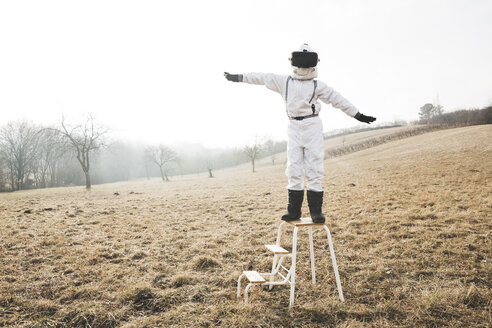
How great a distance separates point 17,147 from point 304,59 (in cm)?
6754

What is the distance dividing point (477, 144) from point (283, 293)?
3276cm

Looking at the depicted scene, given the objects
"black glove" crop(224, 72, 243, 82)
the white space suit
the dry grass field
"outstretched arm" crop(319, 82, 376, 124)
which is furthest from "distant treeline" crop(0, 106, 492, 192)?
"outstretched arm" crop(319, 82, 376, 124)

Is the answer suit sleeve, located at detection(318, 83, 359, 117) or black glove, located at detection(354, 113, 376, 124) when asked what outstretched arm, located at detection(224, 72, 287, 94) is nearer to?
suit sleeve, located at detection(318, 83, 359, 117)

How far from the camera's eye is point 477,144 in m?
27.7

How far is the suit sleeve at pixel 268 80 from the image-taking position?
4.45m

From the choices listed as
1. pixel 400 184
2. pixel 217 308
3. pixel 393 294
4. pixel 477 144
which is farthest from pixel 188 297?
pixel 477 144

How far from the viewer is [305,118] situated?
4.30m

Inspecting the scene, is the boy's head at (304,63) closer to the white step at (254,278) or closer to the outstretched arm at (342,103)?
the outstretched arm at (342,103)

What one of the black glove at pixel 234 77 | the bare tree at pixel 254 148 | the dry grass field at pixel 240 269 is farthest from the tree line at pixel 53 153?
the black glove at pixel 234 77

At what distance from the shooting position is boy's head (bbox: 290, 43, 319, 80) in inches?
166

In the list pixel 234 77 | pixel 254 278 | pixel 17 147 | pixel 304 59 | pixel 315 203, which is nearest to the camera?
pixel 254 278

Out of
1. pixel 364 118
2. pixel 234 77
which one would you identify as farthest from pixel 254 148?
pixel 364 118

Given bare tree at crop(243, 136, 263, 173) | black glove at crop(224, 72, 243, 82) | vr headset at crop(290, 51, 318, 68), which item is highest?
bare tree at crop(243, 136, 263, 173)

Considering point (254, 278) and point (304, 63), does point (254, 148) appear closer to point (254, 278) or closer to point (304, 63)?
point (304, 63)
